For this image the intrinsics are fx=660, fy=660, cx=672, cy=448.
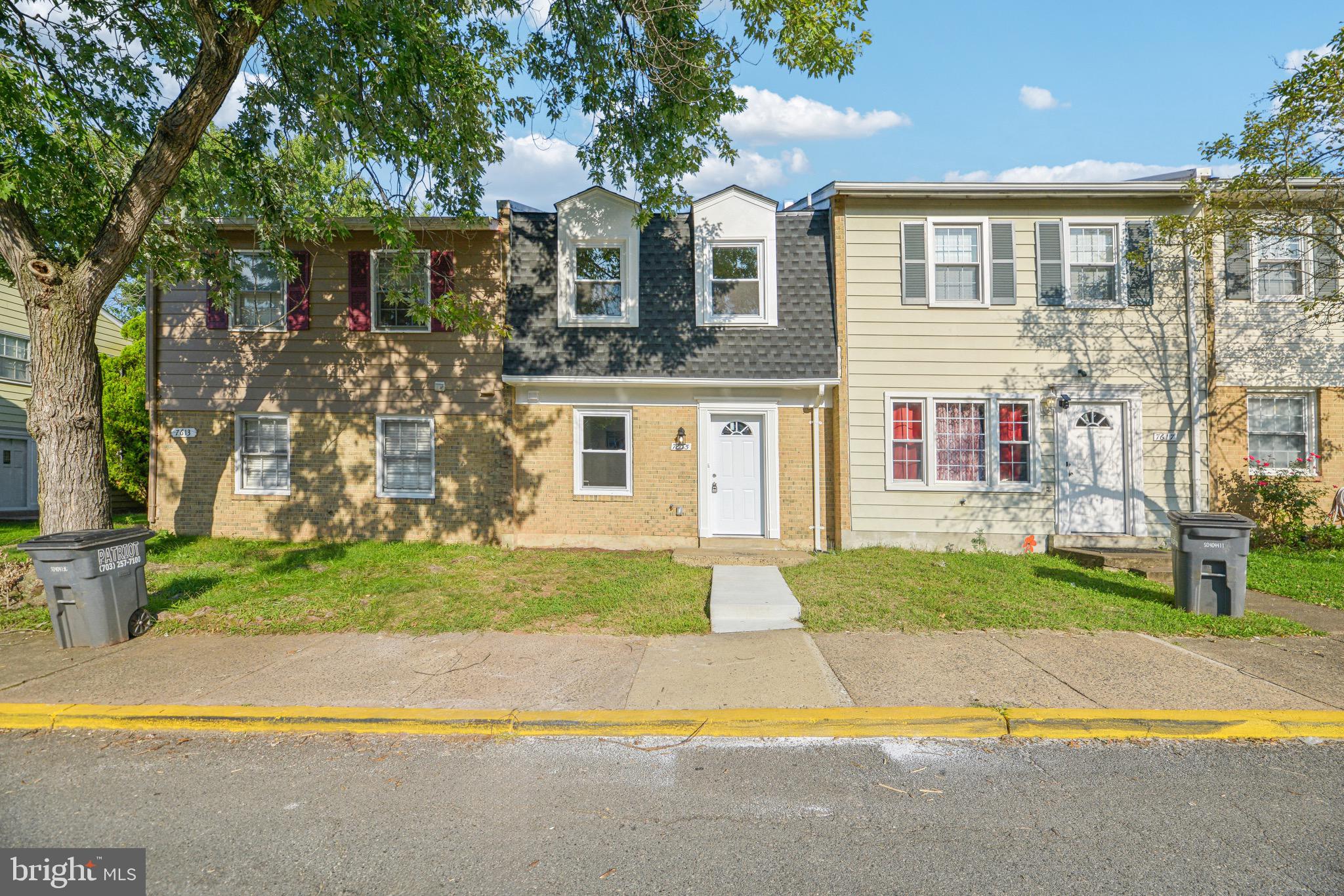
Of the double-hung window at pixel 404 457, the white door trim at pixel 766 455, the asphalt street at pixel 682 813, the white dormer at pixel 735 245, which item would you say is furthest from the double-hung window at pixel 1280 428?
the double-hung window at pixel 404 457

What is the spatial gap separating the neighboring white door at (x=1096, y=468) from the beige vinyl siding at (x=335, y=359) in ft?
32.5

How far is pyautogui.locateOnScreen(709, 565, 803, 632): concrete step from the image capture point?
22.8ft

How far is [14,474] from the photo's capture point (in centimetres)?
1848

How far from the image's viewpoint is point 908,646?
622 cm

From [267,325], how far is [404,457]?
11.5 feet

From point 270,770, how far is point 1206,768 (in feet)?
19.2

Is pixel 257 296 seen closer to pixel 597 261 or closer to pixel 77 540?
pixel 597 261

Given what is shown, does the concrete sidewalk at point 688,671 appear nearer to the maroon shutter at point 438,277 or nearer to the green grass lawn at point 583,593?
the green grass lawn at point 583,593

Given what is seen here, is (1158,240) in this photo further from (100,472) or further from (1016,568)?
(100,472)

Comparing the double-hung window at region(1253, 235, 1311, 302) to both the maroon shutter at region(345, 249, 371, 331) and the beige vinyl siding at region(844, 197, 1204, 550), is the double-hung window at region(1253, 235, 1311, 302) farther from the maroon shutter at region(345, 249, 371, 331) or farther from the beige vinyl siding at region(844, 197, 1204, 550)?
the maroon shutter at region(345, 249, 371, 331)

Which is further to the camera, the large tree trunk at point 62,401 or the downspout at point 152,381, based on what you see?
the downspout at point 152,381

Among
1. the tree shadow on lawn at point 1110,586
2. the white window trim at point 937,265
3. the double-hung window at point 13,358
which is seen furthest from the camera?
the double-hung window at point 13,358

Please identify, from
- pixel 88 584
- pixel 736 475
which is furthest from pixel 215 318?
pixel 736 475

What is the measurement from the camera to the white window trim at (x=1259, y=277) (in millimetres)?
11188
